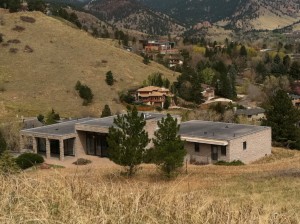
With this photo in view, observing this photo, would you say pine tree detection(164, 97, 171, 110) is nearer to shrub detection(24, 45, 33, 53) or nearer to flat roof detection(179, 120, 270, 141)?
shrub detection(24, 45, 33, 53)

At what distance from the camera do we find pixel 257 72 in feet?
384

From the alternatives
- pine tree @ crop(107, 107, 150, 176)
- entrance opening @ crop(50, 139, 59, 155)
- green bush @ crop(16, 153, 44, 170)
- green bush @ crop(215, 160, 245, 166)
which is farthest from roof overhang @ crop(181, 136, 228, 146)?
green bush @ crop(16, 153, 44, 170)

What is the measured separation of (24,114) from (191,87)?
31.3 metres

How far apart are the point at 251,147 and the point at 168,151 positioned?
1518 cm

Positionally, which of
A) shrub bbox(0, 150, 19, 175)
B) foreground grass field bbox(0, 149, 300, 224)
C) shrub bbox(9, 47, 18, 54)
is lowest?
shrub bbox(0, 150, 19, 175)

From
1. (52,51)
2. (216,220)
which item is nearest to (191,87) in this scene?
(52,51)

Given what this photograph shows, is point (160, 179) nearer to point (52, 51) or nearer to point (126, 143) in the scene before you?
point (126, 143)

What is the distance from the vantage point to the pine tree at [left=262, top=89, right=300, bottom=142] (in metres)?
45.1

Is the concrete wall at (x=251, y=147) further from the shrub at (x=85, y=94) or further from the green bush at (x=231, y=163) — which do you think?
the shrub at (x=85, y=94)

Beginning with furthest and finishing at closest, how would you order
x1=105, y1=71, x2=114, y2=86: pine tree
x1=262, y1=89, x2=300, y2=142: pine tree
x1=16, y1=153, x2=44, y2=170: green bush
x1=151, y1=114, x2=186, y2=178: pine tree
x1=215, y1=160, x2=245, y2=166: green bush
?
x1=105, y1=71, x2=114, y2=86: pine tree
x1=262, y1=89, x2=300, y2=142: pine tree
x1=215, y1=160, x2=245, y2=166: green bush
x1=16, y1=153, x2=44, y2=170: green bush
x1=151, y1=114, x2=186, y2=178: pine tree

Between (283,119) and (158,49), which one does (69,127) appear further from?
(158,49)

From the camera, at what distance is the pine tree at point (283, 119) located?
45.1 meters

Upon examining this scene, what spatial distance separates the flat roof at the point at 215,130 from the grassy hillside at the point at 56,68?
32551 mm

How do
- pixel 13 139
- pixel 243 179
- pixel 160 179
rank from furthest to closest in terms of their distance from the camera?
pixel 13 139, pixel 160 179, pixel 243 179
